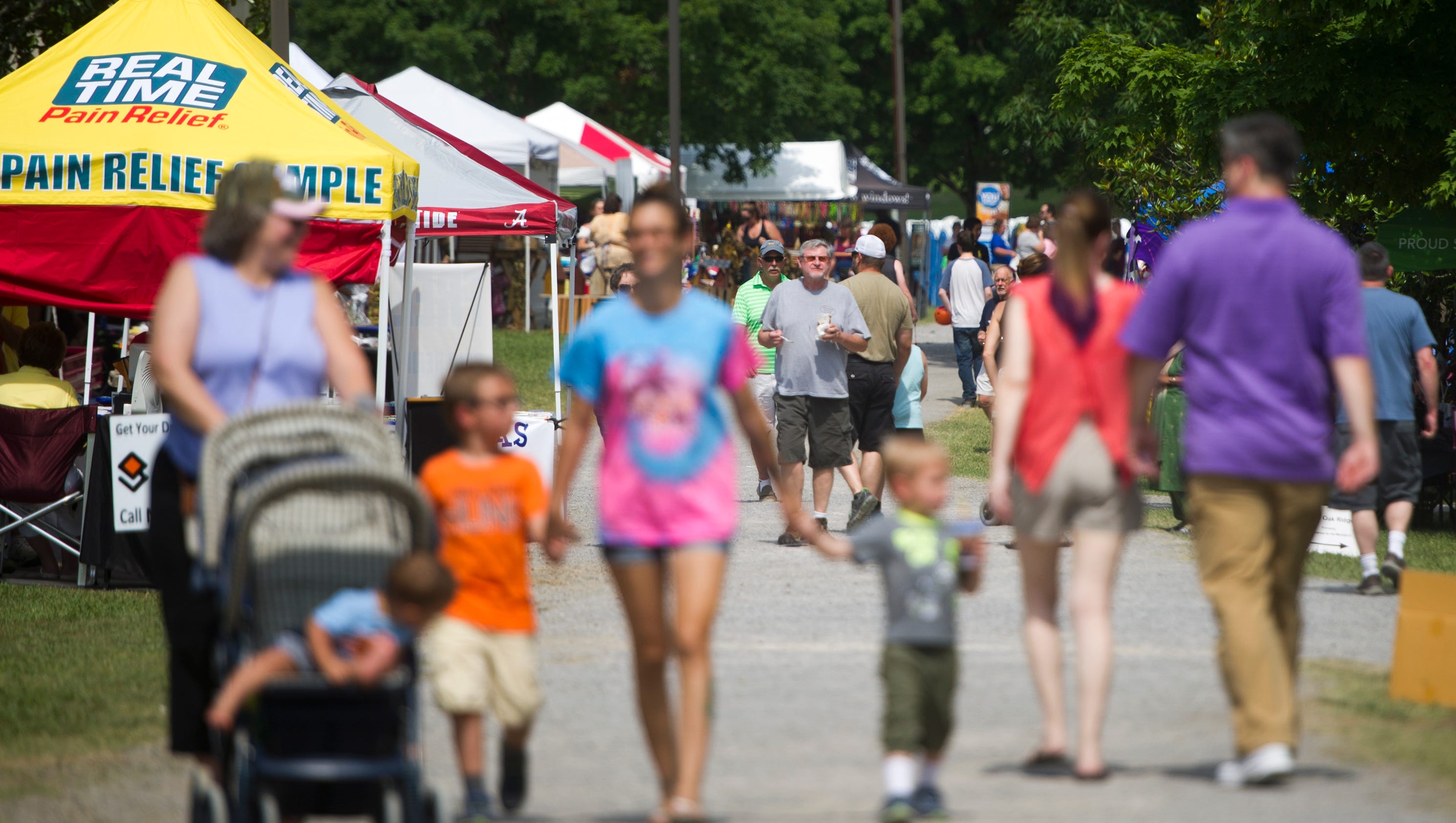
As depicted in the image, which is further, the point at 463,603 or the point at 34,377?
the point at 34,377

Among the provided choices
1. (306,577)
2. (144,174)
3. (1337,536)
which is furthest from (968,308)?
(306,577)

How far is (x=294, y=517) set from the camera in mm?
4574

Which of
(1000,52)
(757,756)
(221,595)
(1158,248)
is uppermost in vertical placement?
(1000,52)

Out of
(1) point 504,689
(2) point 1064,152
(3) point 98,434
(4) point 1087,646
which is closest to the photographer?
(1) point 504,689

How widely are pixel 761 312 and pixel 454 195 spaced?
262 centimetres

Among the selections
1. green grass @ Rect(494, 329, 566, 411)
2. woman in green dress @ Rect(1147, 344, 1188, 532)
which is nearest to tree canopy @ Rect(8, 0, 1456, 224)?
woman in green dress @ Rect(1147, 344, 1188, 532)

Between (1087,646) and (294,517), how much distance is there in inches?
92.7

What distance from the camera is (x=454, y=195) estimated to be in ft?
43.9

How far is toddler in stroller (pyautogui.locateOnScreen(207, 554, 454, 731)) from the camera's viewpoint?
14.3 feet

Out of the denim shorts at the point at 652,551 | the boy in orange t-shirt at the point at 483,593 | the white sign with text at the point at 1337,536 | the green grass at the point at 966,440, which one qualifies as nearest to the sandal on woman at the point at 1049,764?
the denim shorts at the point at 652,551

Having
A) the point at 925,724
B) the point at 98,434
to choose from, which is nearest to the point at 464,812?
the point at 925,724

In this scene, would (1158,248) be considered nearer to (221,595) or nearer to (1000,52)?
(221,595)

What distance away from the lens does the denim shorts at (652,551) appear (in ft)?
15.9

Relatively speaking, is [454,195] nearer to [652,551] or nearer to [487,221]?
[487,221]
